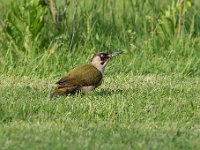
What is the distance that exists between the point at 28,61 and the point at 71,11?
2816mm

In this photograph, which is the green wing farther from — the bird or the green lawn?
the green lawn

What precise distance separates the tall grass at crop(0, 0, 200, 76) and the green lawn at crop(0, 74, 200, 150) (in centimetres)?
74

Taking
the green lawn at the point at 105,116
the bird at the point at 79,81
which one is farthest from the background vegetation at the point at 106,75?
the bird at the point at 79,81

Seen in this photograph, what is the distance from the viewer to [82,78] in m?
8.98

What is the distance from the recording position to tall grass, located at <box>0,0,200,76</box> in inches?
428

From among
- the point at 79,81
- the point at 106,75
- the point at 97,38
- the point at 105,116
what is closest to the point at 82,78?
the point at 79,81

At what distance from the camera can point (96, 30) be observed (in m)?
12.1

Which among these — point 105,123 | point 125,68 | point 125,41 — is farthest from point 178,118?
point 125,41

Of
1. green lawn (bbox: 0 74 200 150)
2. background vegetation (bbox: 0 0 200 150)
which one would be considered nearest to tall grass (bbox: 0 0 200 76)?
background vegetation (bbox: 0 0 200 150)

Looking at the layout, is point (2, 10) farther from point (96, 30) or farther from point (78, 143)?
point (78, 143)

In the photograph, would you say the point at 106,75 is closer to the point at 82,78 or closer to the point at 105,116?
the point at 82,78

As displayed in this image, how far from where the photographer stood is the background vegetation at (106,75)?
6.87 meters

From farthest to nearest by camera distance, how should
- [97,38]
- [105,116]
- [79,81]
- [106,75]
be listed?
[97,38] < [106,75] < [79,81] < [105,116]

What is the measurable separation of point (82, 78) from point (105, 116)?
4.18 feet
